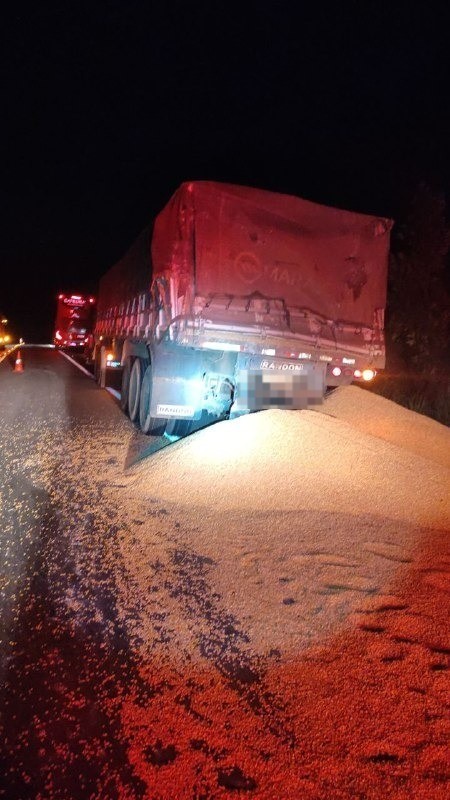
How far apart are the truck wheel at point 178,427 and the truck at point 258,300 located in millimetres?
770

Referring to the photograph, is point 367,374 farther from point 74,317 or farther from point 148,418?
point 74,317

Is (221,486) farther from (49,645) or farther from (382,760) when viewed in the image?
(382,760)

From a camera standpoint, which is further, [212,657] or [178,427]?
[178,427]

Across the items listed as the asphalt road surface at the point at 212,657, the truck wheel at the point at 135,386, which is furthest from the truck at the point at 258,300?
the asphalt road surface at the point at 212,657

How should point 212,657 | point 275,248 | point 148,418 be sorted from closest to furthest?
point 212,657 < point 275,248 < point 148,418

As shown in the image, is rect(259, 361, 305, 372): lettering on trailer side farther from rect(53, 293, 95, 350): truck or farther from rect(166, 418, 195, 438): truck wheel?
rect(53, 293, 95, 350): truck

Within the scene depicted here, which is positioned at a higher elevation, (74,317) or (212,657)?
(74,317)

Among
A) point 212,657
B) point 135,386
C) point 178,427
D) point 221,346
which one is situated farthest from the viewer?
point 135,386

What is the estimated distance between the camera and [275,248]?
8.60 metres

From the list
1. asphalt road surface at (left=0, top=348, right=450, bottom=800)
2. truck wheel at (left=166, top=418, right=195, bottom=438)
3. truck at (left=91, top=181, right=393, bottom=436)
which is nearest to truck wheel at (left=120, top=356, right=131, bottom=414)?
truck wheel at (left=166, top=418, right=195, bottom=438)

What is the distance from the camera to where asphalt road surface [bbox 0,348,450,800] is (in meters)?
3.07

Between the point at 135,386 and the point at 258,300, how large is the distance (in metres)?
4.44

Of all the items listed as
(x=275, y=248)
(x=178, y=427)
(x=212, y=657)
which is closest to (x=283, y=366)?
(x=275, y=248)

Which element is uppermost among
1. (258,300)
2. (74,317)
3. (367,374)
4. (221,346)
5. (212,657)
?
(74,317)
